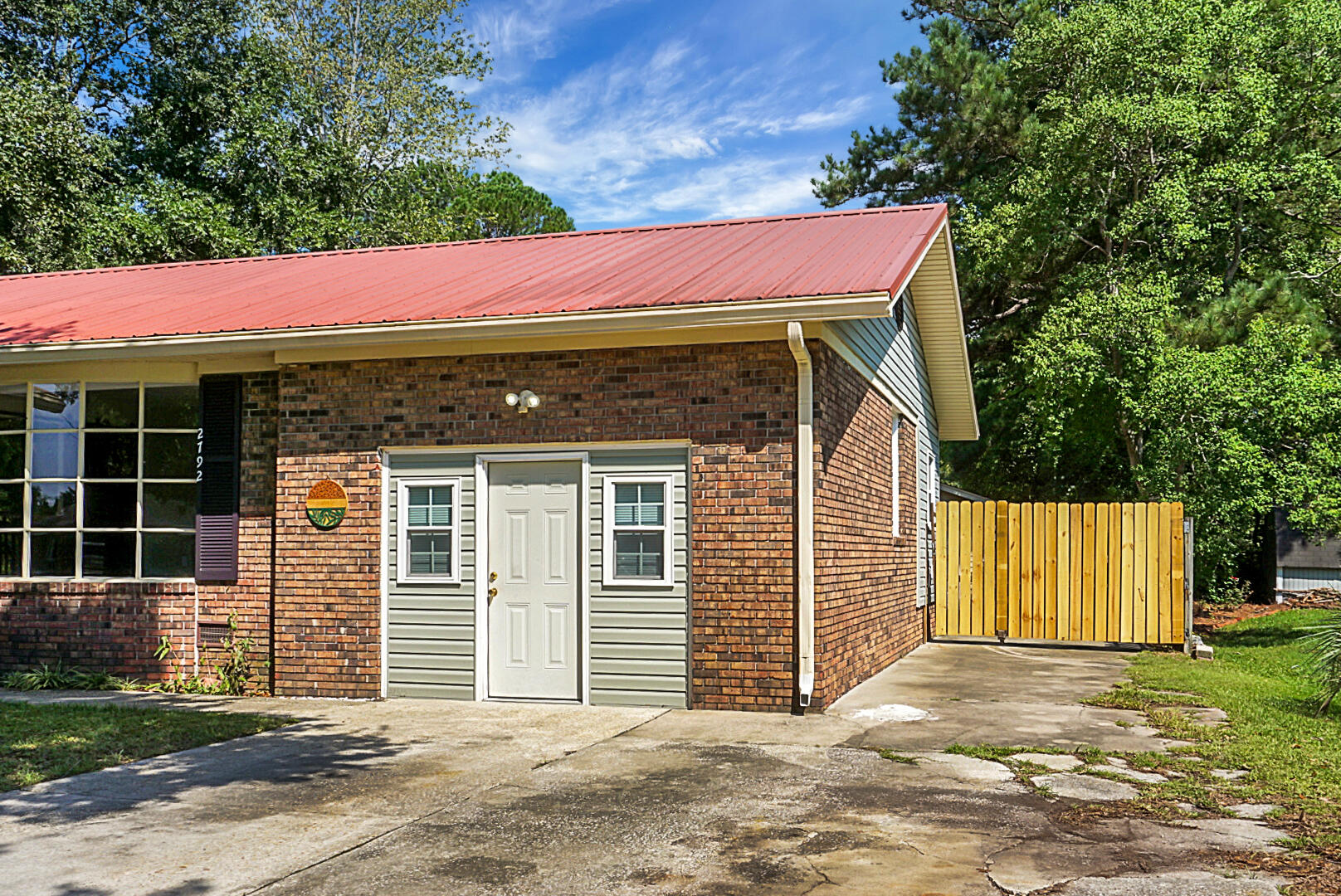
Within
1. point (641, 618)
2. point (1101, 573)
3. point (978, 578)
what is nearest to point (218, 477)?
point (641, 618)

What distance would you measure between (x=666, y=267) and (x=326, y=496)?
12.6 feet

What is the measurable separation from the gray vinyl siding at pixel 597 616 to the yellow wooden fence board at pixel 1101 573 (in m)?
8.10

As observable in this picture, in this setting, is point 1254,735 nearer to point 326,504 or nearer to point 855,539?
point 855,539

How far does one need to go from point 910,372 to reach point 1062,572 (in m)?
3.47

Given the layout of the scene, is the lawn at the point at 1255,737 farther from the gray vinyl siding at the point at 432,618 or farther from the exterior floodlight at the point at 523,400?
the gray vinyl siding at the point at 432,618

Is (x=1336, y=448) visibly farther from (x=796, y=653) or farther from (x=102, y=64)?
(x=102, y=64)

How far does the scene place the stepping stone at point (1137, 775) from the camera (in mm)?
7207

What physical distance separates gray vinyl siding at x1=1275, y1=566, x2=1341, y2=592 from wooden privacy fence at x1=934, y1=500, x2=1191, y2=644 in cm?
1020

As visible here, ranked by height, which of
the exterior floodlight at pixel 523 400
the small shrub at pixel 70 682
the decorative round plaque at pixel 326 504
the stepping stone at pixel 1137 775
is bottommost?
the small shrub at pixel 70 682

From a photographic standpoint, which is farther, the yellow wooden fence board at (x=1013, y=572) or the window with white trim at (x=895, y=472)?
the yellow wooden fence board at (x=1013, y=572)

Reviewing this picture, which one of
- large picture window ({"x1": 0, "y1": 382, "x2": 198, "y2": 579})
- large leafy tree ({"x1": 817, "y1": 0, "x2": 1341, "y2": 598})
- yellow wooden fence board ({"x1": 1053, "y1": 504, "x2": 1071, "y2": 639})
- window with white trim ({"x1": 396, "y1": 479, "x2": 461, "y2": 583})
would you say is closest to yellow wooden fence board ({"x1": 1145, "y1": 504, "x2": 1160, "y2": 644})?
yellow wooden fence board ({"x1": 1053, "y1": 504, "x2": 1071, "y2": 639})

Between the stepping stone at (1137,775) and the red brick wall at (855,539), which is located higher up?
the red brick wall at (855,539)

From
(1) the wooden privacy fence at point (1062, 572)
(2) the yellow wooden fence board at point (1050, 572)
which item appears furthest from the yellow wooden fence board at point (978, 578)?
(2) the yellow wooden fence board at point (1050, 572)

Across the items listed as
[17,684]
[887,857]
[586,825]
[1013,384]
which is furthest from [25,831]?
[1013,384]
